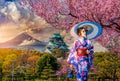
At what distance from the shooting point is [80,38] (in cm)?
604

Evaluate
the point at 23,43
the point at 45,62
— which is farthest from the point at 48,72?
the point at 23,43

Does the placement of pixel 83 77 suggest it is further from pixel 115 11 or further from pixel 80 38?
pixel 115 11

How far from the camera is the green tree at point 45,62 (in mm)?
8859

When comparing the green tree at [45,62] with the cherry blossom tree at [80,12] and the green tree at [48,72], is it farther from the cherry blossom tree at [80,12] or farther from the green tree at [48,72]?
the cherry blossom tree at [80,12]

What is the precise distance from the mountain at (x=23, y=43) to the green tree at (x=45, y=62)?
22 cm

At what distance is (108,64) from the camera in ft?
29.6

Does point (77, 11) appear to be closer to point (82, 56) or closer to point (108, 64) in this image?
point (82, 56)

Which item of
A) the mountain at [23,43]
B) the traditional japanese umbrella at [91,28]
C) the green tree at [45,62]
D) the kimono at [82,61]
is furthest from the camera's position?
the mountain at [23,43]

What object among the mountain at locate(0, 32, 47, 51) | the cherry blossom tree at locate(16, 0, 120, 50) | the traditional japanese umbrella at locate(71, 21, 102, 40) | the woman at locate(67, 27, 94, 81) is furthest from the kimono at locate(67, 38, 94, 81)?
the mountain at locate(0, 32, 47, 51)

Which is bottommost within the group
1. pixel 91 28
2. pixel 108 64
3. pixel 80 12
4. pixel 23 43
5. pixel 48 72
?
pixel 48 72

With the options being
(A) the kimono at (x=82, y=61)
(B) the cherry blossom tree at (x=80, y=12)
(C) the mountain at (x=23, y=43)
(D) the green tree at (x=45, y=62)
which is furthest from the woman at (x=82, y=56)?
(C) the mountain at (x=23, y=43)

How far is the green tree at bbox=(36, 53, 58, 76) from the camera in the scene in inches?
349

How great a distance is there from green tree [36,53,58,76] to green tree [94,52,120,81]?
3.09ft

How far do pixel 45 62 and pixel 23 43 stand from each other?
0.68 meters
